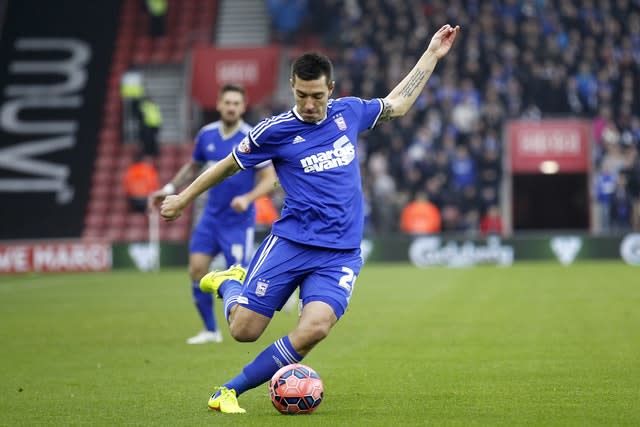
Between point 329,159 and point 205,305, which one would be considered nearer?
point 329,159

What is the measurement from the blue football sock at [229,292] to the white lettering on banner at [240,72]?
78.2 ft

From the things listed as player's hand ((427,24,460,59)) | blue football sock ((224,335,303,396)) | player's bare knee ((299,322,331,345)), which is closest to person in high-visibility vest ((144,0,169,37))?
player's hand ((427,24,460,59))

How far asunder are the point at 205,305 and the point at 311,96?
17.1ft

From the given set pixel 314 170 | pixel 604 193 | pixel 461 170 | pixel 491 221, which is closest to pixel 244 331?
pixel 314 170

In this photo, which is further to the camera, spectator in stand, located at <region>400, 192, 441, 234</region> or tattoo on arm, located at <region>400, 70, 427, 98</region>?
spectator in stand, located at <region>400, 192, 441, 234</region>

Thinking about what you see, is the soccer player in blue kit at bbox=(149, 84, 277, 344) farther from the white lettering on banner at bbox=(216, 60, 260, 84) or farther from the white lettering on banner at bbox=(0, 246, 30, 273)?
the white lettering on banner at bbox=(216, 60, 260, 84)

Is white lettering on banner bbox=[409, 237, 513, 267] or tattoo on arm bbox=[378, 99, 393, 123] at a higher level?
tattoo on arm bbox=[378, 99, 393, 123]

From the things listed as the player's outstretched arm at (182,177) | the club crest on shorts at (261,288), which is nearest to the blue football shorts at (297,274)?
the club crest on shorts at (261,288)

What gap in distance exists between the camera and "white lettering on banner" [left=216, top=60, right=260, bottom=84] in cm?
3164

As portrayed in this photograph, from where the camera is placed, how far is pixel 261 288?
297 inches

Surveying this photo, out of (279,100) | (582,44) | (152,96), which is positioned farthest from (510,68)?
(152,96)

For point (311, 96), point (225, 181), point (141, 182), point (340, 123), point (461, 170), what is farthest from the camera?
point (141, 182)

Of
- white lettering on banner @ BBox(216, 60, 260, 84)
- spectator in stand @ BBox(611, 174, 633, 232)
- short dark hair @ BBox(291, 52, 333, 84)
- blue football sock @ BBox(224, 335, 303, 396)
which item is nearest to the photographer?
short dark hair @ BBox(291, 52, 333, 84)

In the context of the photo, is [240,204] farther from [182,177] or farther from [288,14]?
[288,14]
